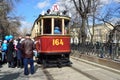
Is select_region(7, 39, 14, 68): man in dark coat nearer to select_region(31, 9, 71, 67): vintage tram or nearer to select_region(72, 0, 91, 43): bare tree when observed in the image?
select_region(31, 9, 71, 67): vintage tram

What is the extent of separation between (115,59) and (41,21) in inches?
195

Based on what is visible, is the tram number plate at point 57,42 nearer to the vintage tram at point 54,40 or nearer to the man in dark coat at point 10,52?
the vintage tram at point 54,40

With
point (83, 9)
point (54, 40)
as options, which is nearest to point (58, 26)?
point (54, 40)

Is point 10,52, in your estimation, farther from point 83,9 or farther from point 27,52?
point 83,9

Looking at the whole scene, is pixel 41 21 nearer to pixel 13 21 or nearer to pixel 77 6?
pixel 77 6

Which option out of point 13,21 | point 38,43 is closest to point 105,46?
point 38,43

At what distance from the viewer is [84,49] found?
26312 millimetres

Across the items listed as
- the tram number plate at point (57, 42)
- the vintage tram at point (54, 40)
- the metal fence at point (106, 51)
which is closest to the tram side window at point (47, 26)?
the vintage tram at point (54, 40)

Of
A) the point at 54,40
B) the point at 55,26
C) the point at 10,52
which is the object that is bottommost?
the point at 10,52

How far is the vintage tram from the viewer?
18.5 metres

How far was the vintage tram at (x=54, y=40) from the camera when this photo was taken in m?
18.5

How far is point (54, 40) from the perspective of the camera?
1852 cm

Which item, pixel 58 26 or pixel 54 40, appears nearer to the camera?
pixel 54 40

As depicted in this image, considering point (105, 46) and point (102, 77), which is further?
point (105, 46)
